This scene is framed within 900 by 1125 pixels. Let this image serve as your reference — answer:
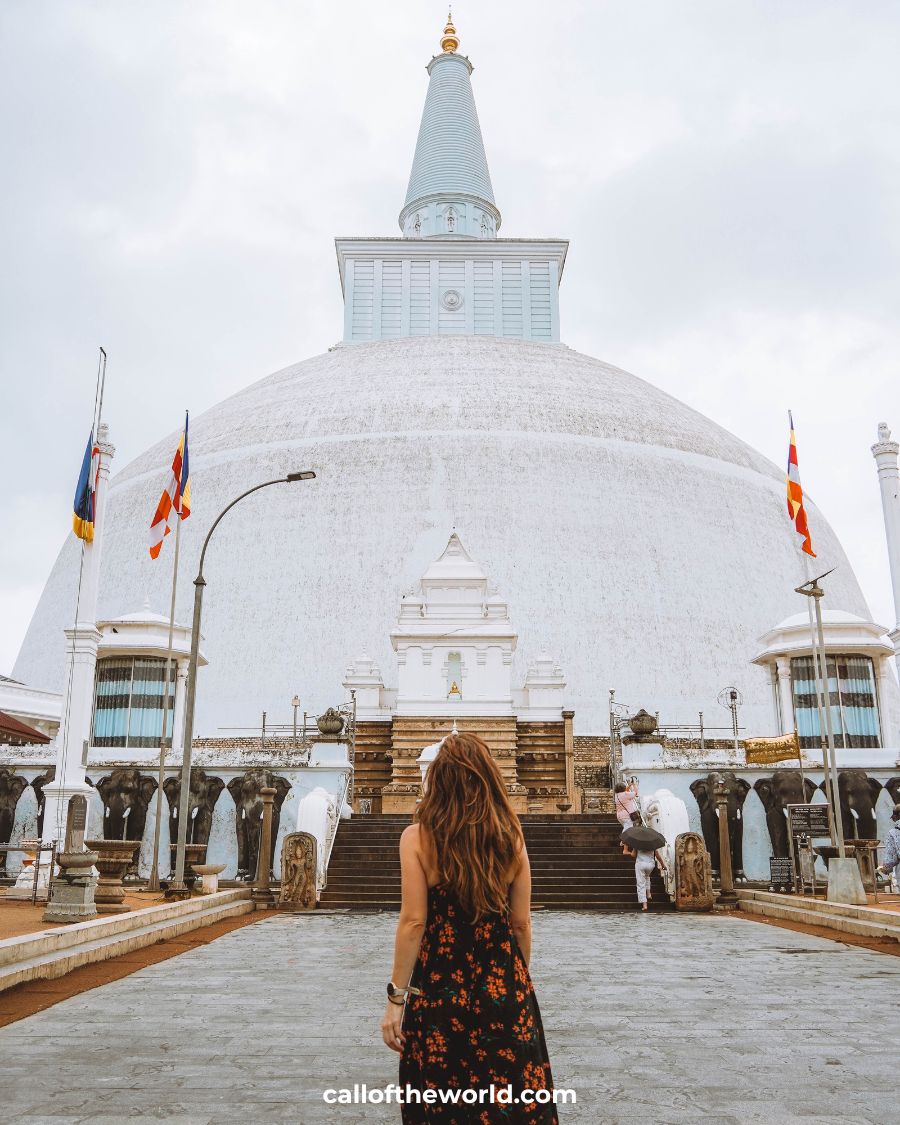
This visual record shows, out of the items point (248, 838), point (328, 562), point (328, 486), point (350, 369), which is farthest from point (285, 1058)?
point (350, 369)

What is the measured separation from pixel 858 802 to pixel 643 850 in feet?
22.8

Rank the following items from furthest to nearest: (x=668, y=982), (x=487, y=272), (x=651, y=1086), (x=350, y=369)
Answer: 1. (x=487, y=272)
2. (x=350, y=369)
3. (x=668, y=982)
4. (x=651, y=1086)

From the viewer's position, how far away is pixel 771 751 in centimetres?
2106

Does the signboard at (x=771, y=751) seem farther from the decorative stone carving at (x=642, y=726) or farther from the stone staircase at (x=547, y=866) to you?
the stone staircase at (x=547, y=866)

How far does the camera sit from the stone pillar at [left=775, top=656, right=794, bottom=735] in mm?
25797

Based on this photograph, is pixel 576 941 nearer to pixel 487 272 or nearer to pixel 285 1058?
pixel 285 1058

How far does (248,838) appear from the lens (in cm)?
2039

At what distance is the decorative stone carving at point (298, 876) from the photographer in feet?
54.4

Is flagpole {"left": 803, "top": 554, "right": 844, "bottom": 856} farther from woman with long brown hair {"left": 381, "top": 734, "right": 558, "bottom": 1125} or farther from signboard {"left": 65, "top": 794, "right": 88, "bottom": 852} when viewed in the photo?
woman with long brown hair {"left": 381, "top": 734, "right": 558, "bottom": 1125}

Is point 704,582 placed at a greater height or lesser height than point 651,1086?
greater

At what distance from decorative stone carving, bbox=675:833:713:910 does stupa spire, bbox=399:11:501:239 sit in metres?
35.9

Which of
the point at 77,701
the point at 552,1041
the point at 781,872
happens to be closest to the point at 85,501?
the point at 77,701

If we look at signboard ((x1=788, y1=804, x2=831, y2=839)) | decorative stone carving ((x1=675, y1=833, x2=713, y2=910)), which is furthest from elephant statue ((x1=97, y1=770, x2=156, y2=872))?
signboard ((x1=788, y1=804, x2=831, y2=839))

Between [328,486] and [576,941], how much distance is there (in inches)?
838
